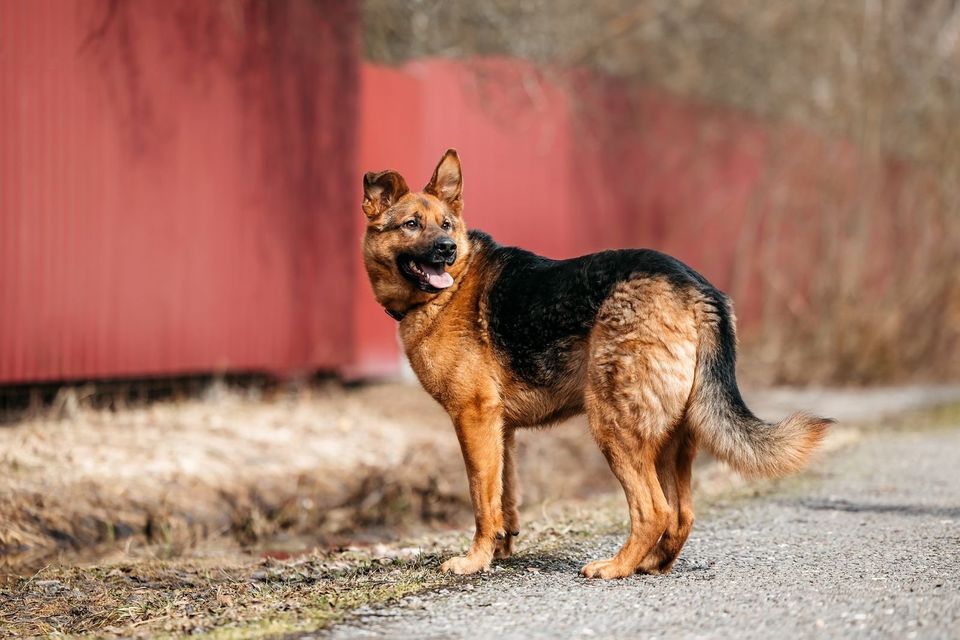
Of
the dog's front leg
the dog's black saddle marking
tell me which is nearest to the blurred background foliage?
the dog's black saddle marking

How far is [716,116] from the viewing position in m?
18.1

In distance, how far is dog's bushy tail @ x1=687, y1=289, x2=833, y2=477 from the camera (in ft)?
14.5

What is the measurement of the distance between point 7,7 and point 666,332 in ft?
19.9

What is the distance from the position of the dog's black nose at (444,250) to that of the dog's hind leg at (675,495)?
1.40 metres

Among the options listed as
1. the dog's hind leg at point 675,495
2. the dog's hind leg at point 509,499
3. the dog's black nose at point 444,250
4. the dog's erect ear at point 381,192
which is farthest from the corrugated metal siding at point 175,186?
the dog's hind leg at point 675,495

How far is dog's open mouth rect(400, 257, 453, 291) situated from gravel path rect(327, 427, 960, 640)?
1.38 metres

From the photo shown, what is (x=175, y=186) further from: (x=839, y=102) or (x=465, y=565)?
(x=839, y=102)

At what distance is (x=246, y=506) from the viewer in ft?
24.9

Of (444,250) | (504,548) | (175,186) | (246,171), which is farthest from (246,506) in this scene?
(246,171)

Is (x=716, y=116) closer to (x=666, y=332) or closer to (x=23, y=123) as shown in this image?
(x=23, y=123)

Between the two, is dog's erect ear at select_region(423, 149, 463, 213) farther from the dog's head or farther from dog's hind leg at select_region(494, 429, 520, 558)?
dog's hind leg at select_region(494, 429, 520, 558)

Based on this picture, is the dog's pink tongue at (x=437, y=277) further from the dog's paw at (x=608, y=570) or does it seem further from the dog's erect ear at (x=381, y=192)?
the dog's paw at (x=608, y=570)

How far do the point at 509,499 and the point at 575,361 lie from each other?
2.84 ft

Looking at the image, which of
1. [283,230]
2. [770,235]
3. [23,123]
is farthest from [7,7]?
[770,235]
